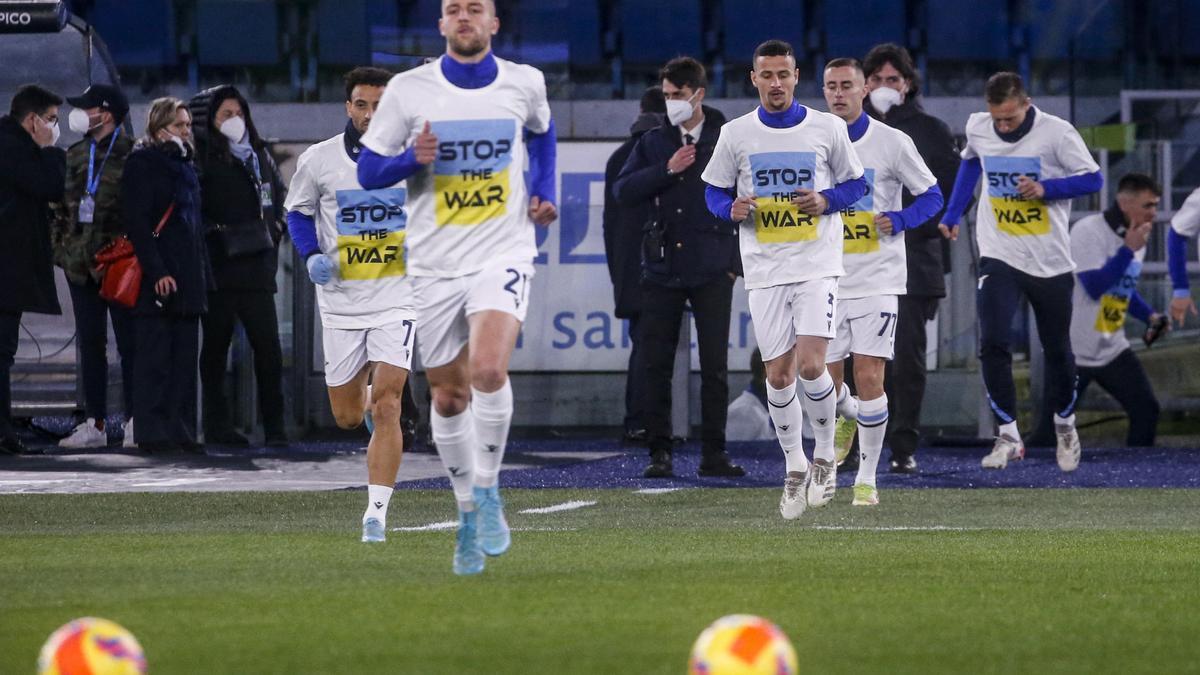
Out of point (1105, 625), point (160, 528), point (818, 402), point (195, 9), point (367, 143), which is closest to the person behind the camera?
point (1105, 625)

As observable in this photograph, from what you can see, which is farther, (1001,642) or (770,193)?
(770,193)

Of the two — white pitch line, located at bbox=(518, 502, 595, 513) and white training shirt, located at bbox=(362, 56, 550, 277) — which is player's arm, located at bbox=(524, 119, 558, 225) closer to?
white training shirt, located at bbox=(362, 56, 550, 277)

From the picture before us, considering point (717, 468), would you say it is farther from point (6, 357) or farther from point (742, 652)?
point (742, 652)

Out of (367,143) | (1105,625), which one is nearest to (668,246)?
(367,143)

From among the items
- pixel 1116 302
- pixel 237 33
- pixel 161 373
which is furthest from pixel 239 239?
pixel 237 33

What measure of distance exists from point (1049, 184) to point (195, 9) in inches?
818

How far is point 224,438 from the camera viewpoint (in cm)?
1504

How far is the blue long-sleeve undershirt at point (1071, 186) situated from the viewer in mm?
12211

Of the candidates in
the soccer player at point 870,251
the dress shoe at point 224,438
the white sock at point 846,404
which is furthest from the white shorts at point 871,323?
the dress shoe at point 224,438

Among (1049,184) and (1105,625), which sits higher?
(1049,184)

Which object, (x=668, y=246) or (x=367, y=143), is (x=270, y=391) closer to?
(x=668, y=246)

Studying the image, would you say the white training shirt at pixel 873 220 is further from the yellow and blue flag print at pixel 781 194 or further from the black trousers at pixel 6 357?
the black trousers at pixel 6 357

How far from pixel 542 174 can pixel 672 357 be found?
4741 millimetres

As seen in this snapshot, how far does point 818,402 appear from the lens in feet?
33.1
